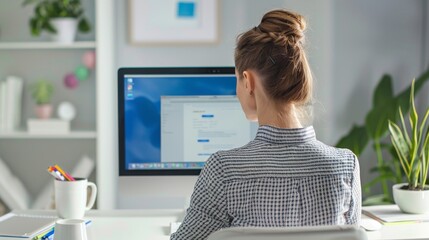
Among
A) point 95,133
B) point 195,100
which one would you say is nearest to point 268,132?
point 195,100

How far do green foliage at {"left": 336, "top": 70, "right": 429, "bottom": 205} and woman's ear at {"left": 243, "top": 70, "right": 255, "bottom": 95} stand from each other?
190 centimetres

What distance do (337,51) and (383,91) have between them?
1.06ft

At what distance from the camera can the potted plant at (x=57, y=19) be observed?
327 cm

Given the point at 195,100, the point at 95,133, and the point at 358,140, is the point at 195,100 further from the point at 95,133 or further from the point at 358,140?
the point at 358,140

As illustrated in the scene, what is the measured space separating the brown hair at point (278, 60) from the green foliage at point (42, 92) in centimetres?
198

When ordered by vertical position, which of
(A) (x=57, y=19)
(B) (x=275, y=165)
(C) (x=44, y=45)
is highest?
(A) (x=57, y=19)

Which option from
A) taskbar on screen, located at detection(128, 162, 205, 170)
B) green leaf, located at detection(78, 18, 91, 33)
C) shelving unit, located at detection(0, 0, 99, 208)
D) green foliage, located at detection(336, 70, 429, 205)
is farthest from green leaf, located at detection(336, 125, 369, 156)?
taskbar on screen, located at detection(128, 162, 205, 170)

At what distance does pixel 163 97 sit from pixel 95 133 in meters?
1.21

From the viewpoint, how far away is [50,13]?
10.8 ft

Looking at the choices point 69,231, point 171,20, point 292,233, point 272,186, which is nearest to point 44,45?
point 171,20

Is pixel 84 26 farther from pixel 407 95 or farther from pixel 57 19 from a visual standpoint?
pixel 407 95

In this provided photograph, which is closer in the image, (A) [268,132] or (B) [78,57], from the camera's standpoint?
(A) [268,132]

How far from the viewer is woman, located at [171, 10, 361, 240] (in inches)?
55.6

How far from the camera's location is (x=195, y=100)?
2088mm
